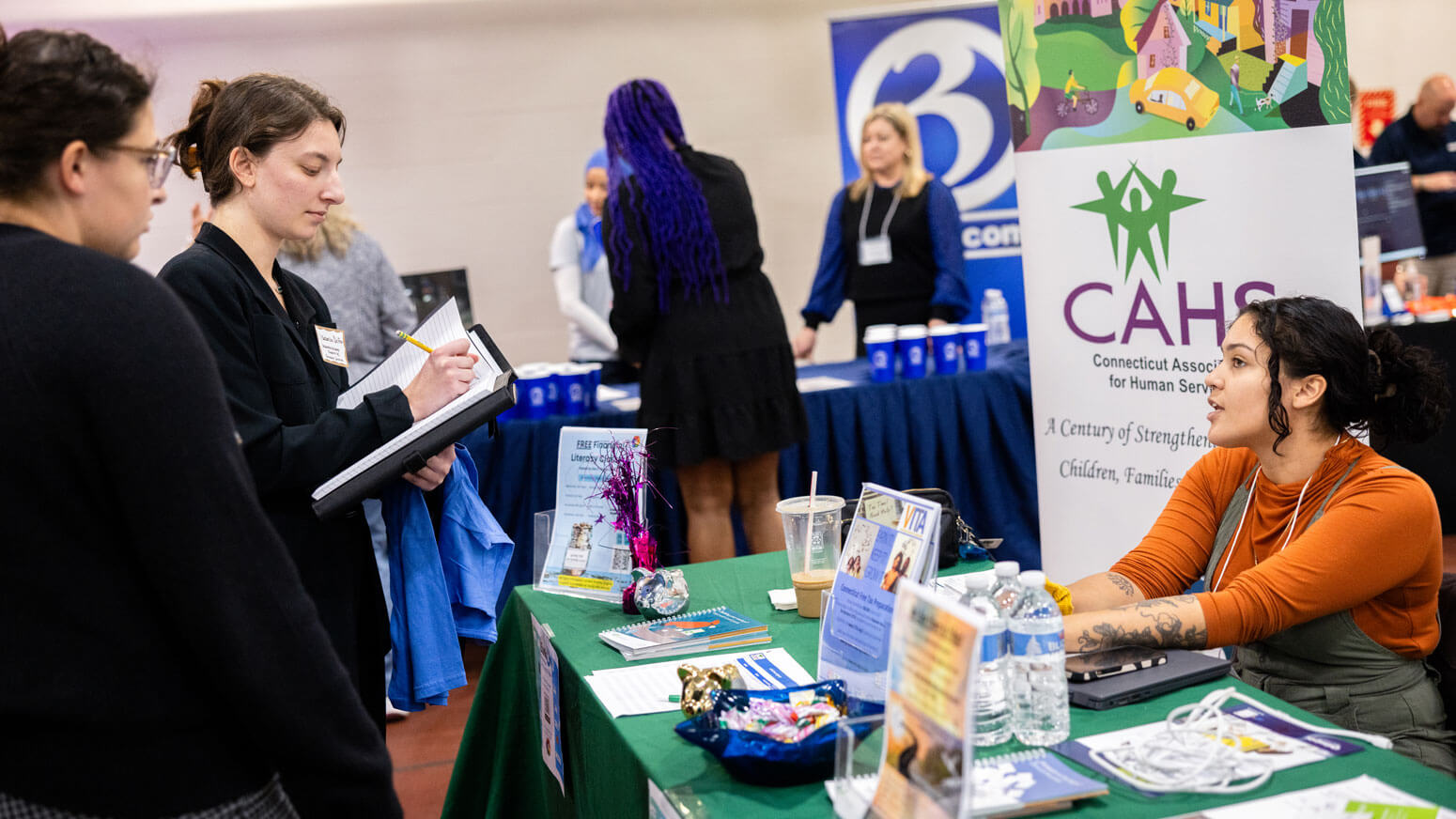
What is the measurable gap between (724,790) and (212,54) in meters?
5.17

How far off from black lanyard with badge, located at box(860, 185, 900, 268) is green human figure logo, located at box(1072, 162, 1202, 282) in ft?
5.52

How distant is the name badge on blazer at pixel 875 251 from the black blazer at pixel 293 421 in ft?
9.25

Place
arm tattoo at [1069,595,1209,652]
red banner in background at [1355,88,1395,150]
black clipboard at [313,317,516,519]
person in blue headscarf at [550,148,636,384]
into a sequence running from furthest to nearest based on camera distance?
red banner in background at [1355,88,1395,150], person in blue headscarf at [550,148,636,384], black clipboard at [313,317,516,519], arm tattoo at [1069,595,1209,652]

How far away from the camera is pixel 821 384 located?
12.7 ft

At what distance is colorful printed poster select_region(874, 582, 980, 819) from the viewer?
3.03 feet

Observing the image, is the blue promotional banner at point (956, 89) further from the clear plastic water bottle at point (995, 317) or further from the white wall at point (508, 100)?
the clear plastic water bottle at point (995, 317)

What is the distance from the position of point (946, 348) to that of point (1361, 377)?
2.25 meters

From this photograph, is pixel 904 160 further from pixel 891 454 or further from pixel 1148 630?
pixel 1148 630

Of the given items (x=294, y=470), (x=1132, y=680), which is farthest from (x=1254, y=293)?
(x=294, y=470)

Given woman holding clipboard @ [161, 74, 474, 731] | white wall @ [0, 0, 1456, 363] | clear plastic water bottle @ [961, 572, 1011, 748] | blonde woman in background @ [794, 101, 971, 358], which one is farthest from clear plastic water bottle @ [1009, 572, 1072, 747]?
white wall @ [0, 0, 1456, 363]

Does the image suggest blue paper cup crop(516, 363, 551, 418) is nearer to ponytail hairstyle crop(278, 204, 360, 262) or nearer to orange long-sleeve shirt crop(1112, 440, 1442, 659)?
ponytail hairstyle crop(278, 204, 360, 262)

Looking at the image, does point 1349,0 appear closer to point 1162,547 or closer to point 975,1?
point 975,1

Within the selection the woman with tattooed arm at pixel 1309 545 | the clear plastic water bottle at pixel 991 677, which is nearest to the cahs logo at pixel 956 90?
the woman with tattooed arm at pixel 1309 545

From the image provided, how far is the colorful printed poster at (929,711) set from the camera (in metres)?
0.92
